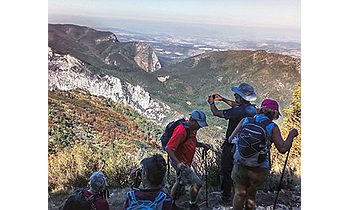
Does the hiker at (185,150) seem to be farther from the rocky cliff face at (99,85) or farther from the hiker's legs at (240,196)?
the rocky cliff face at (99,85)

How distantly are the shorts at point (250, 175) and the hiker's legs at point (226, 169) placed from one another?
628mm

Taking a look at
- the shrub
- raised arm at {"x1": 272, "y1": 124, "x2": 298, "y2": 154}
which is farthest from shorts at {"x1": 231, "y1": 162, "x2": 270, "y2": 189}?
the shrub

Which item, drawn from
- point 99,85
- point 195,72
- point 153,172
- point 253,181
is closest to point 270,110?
point 253,181

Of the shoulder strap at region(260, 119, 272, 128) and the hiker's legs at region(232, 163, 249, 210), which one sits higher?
the shoulder strap at region(260, 119, 272, 128)

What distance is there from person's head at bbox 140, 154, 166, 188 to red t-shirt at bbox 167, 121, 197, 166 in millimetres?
684

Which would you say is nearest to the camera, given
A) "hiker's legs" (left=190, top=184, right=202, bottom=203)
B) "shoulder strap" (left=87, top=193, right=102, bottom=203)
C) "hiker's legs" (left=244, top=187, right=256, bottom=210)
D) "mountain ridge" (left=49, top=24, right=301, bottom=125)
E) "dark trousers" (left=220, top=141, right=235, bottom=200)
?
"shoulder strap" (left=87, top=193, right=102, bottom=203)

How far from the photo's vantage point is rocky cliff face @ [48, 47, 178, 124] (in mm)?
17000

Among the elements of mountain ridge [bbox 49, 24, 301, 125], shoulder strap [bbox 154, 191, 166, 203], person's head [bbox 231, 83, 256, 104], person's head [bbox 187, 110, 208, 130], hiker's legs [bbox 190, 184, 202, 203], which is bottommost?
hiker's legs [bbox 190, 184, 202, 203]

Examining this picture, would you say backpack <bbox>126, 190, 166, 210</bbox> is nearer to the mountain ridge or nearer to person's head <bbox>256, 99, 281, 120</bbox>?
person's head <bbox>256, 99, 281, 120</bbox>

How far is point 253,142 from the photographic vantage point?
2.53 meters

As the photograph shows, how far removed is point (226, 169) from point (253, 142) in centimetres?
100

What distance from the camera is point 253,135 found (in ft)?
8.26
